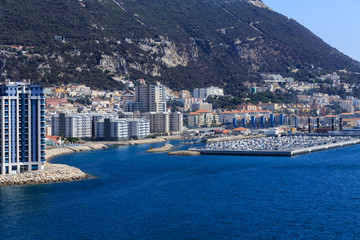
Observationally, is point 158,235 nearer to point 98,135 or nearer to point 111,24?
point 98,135

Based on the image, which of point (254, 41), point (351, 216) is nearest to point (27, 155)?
point (351, 216)

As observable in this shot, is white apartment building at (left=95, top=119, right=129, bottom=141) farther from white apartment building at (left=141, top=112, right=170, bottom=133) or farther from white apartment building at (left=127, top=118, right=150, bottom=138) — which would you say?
white apartment building at (left=141, top=112, right=170, bottom=133)

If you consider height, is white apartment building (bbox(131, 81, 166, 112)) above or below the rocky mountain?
below

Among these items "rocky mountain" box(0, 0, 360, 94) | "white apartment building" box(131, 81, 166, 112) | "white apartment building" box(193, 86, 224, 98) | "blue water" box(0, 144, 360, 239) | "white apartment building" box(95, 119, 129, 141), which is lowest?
"blue water" box(0, 144, 360, 239)

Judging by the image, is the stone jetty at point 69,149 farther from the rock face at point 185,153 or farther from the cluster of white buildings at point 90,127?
the rock face at point 185,153

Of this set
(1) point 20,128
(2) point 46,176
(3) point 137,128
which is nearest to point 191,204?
(2) point 46,176

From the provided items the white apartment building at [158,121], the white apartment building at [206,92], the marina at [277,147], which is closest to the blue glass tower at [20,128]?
the marina at [277,147]

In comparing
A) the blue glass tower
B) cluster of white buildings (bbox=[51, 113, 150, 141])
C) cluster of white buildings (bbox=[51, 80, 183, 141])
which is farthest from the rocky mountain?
the blue glass tower
